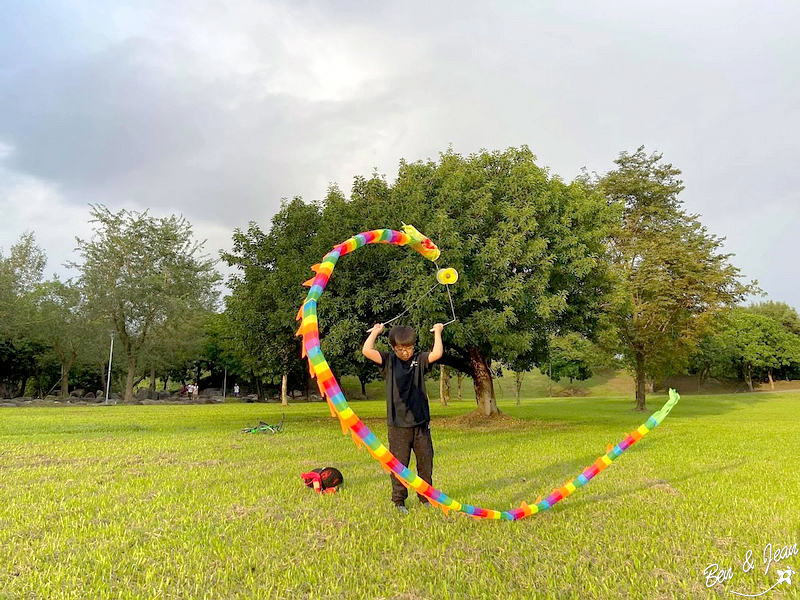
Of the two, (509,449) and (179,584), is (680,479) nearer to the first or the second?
(509,449)

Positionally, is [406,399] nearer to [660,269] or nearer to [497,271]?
[497,271]

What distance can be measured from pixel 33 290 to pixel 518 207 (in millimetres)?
46896

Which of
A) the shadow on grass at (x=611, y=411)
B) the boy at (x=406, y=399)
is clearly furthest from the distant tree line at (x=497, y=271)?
the boy at (x=406, y=399)

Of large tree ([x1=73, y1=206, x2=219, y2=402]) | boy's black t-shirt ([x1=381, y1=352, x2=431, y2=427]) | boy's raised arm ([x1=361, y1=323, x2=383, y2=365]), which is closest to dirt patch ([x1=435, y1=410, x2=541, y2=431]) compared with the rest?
boy's black t-shirt ([x1=381, y1=352, x2=431, y2=427])

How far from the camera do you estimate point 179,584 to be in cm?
413

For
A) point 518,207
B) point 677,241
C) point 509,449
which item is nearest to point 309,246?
point 518,207

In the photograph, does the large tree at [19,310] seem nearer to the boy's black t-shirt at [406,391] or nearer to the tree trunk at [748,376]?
the boy's black t-shirt at [406,391]

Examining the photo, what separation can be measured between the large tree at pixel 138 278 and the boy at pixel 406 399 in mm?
41436

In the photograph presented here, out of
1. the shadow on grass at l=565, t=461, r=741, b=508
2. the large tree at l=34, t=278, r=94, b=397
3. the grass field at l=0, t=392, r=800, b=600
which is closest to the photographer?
the grass field at l=0, t=392, r=800, b=600

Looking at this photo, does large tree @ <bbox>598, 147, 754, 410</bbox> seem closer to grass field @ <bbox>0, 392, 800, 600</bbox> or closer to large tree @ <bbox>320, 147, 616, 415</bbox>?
Answer: large tree @ <bbox>320, 147, 616, 415</bbox>

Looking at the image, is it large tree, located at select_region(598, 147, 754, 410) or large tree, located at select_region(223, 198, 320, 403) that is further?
large tree, located at select_region(598, 147, 754, 410)

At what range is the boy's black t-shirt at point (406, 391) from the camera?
657 centimetres

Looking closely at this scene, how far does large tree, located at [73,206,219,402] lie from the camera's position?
1700 inches

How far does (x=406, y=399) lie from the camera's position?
6.57 metres
